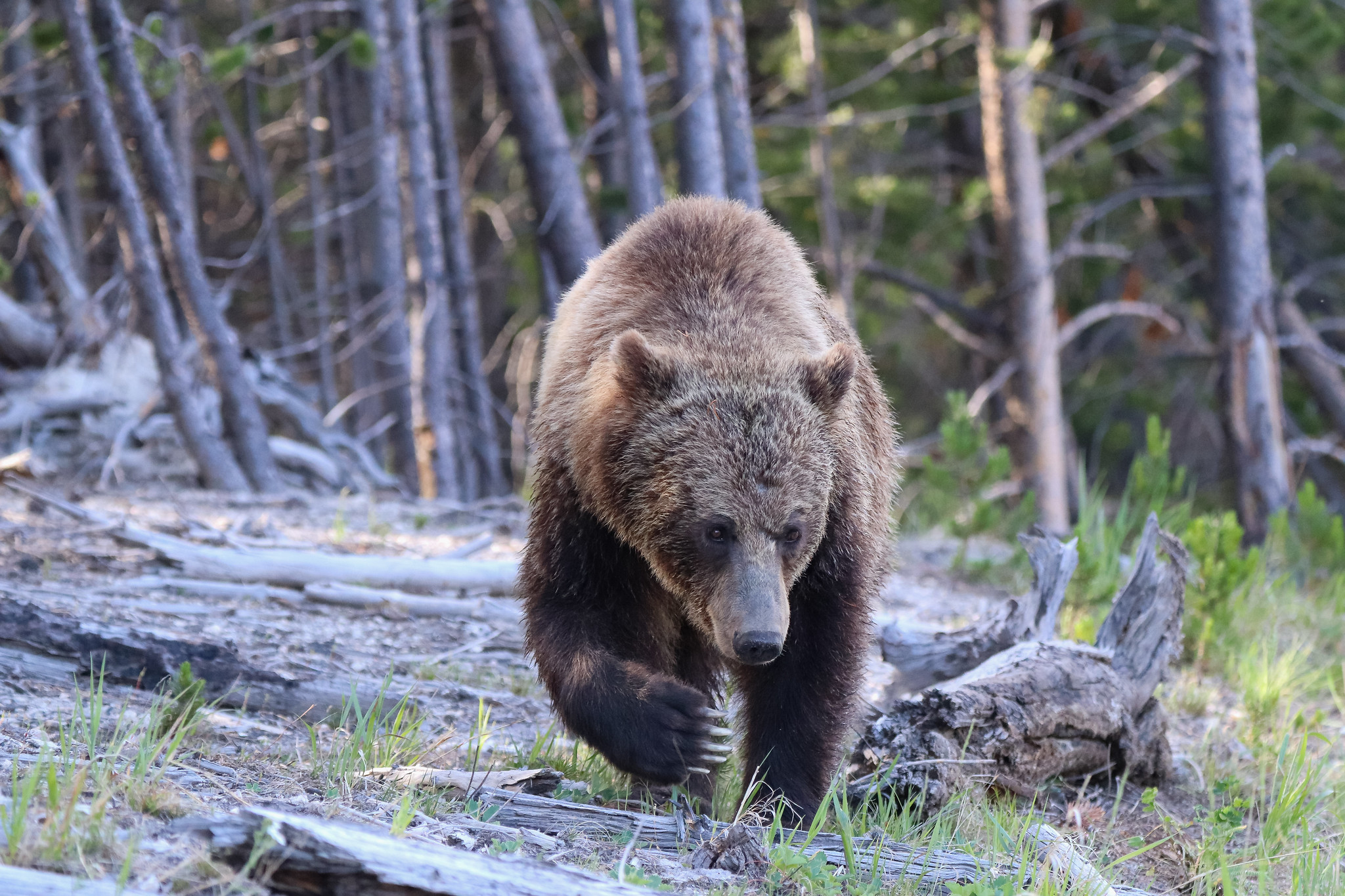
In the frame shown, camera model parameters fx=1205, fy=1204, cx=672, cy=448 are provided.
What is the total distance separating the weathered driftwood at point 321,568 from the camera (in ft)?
16.5

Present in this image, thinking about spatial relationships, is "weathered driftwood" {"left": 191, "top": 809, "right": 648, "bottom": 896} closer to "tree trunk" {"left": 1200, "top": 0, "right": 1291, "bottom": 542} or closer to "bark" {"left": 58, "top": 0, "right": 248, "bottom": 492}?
"bark" {"left": 58, "top": 0, "right": 248, "bottom": 492}

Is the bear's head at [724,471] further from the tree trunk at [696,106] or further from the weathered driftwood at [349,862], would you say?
the tree trunk at [696,106]

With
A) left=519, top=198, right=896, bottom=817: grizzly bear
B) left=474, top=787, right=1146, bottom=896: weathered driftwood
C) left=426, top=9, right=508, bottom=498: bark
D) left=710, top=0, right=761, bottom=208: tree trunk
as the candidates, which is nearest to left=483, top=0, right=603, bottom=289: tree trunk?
left=710, top=0, right=761, bottom=208: tree trunk

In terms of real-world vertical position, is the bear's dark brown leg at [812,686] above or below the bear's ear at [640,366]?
below

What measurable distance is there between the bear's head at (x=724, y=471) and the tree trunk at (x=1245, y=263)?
726 centimetres

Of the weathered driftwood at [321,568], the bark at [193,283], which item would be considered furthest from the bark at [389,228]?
the weathered driftwood at [321,568]

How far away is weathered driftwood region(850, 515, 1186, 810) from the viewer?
3404 mm

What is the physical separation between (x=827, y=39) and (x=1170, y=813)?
10768 mm

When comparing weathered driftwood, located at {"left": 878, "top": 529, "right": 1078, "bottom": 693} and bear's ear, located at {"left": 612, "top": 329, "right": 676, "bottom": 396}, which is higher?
bear's ear, located at {"left": 612, "top": 329, "right": 676, "bottom": 396}

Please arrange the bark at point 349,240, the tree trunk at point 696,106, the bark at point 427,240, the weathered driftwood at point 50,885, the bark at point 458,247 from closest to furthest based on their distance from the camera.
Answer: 1. the weathered driftwood at point 50,885
2. the tree trunk at point 696,106
3. the bark at point 427,240
4. the bark at point 458,247
5. the bark at point 349,240

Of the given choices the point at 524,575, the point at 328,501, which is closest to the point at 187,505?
the point at 328,501

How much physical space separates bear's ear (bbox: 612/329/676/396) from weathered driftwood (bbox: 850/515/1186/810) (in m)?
1.23

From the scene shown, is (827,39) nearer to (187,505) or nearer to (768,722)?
(187,505)

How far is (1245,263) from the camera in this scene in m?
9.30
